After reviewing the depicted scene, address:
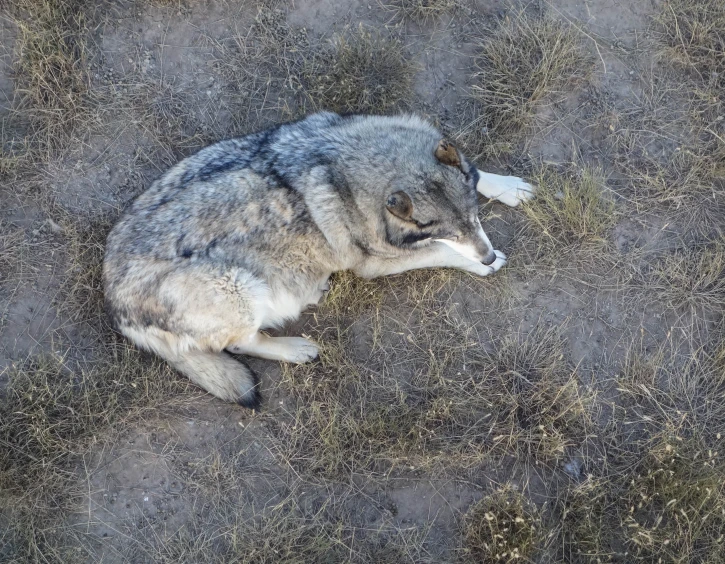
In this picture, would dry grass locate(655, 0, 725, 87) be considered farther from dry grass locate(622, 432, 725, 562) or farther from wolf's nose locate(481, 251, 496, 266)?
dry grass locate(622, 432, 725, 562)

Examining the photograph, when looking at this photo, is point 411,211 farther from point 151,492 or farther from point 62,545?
point 62,545

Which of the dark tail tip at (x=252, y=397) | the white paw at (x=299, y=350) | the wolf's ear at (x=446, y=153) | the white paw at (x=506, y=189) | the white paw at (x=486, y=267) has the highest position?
the wolf's ear at (x=446, y=153)

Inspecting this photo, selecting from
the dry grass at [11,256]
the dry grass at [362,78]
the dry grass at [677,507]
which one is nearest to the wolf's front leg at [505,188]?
the dry grass at [362,78]

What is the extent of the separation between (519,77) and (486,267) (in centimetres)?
175

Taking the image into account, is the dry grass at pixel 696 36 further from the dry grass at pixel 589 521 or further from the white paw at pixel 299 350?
the white paw at pixel 299 350

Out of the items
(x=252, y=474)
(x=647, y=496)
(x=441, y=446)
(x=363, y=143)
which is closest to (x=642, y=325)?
(x=647, y=496)

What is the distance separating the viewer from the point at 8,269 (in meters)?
5.32

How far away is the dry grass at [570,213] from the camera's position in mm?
5145

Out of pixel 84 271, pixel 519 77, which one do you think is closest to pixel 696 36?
pixel 519 77

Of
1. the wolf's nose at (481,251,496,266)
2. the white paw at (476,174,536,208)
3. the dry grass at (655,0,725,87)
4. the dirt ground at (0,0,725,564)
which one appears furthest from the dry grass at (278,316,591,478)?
the dry grass at (655,0,725,87)

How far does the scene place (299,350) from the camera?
5.07 m

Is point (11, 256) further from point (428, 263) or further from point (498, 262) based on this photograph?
point (498, 262)

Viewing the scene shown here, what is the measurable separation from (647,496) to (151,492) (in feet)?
12.0

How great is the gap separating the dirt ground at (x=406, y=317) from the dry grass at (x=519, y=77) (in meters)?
0.03
